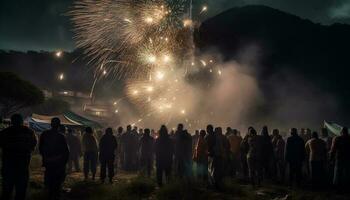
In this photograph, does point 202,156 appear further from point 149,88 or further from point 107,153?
point 149,88

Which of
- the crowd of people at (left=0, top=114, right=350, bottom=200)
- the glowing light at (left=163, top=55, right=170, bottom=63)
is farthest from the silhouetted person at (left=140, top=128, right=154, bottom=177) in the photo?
the glowing light at (left=163, top=55, right=170, bottom=63)

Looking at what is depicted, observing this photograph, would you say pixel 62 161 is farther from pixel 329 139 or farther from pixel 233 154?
pixel 329 139

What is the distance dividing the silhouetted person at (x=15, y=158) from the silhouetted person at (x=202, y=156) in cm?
580

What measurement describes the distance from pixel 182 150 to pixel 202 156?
1.11 meters

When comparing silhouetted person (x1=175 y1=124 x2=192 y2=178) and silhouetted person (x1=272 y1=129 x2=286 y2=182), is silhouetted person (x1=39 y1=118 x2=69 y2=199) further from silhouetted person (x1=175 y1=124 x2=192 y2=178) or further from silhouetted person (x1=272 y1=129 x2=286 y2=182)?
silhouetted person (x1=272 y1=129 x2=286 y2=182)

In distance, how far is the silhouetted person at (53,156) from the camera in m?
7.68

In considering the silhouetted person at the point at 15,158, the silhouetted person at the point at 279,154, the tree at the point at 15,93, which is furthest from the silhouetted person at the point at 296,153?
the tree at the point at 15,93

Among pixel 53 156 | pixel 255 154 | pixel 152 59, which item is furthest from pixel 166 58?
pixel 53 156

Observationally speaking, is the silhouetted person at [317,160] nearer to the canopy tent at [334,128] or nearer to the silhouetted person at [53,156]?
the canopy tent at [334,128]

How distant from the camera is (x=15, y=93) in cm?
4356

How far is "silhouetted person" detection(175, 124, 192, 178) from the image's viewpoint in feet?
41.0

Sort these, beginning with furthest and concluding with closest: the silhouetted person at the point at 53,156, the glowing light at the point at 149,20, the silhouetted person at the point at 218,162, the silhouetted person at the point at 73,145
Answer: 1. the glowing light at the point at 149,20
2. the silhouetted person at the point at 73,145
3. the silhouetted person at the point at 218,162
4. the silhouetted person at the point at 53,156

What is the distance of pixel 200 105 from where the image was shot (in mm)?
52188

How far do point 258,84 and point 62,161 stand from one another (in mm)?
79709
